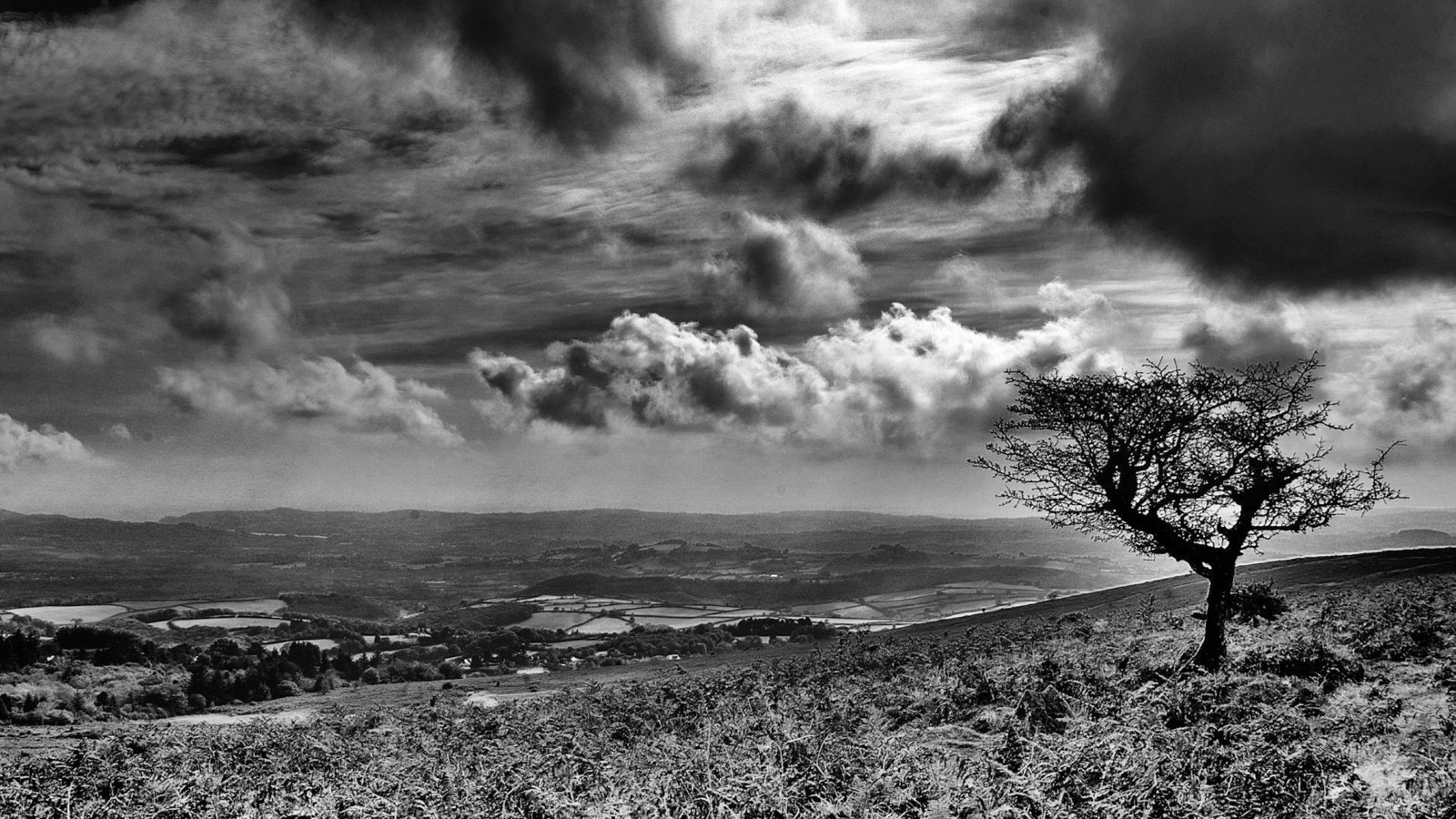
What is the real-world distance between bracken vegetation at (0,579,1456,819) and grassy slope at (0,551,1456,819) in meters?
0.04

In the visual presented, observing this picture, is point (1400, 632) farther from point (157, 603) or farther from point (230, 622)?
point (157, 603)

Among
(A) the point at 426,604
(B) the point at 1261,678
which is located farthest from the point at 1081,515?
(A) the point at 426,604

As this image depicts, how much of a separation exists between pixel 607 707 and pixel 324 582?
172210 mm

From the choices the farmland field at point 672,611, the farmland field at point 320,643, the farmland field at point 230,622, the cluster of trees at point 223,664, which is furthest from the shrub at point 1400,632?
the farmland field at point 230,622

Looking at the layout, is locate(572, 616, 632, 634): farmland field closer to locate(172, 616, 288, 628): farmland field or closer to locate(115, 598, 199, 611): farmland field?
locate(172, 616, 288, 628): farmland field

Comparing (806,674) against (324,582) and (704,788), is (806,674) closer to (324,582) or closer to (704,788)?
(704,788)

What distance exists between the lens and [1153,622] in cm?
2366

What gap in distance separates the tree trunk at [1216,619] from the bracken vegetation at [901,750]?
48 centimetres

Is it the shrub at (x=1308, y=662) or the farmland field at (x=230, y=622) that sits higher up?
the shrub at (x=1308, y=662)

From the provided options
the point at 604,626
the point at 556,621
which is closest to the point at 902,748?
the point at 604,626

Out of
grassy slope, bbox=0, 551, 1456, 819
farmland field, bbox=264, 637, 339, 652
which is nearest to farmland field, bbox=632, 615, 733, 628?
farmland field, bbox=264, 637, 339, 652

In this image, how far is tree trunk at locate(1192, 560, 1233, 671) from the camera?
1515cm

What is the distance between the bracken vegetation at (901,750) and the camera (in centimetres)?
738

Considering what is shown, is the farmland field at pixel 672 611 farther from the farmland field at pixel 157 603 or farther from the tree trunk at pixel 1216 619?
the tree trunk at pixel 1216 619
